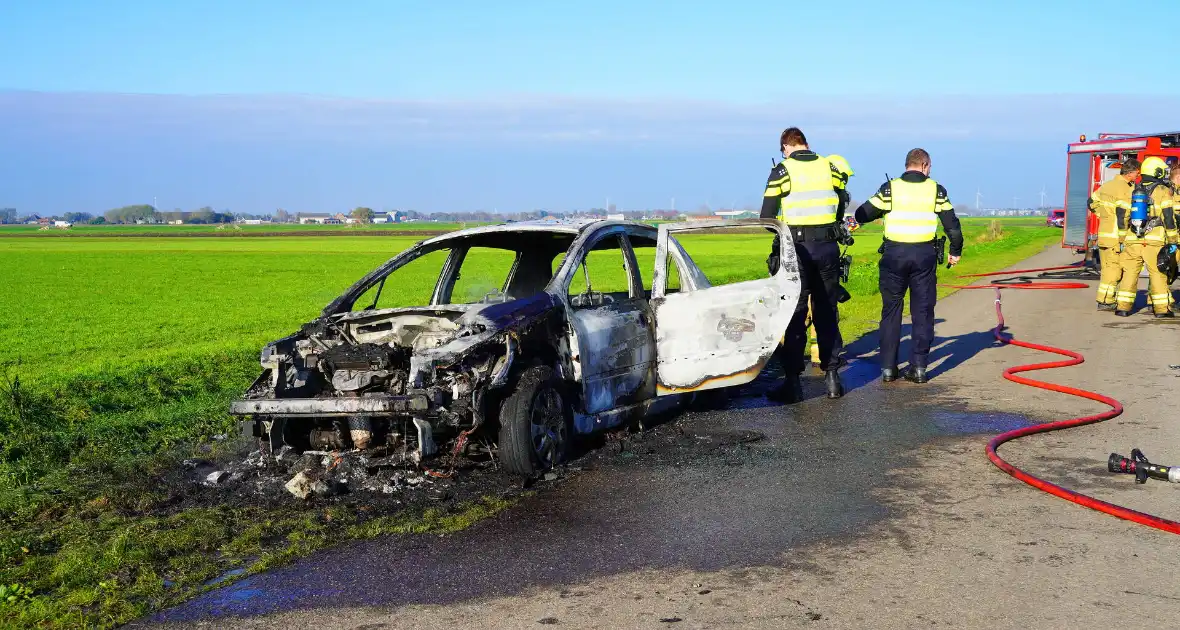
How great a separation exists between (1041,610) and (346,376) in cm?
435

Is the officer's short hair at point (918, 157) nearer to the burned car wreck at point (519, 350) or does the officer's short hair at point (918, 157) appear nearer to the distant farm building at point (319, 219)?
the burned car wreck at point (519, 350)

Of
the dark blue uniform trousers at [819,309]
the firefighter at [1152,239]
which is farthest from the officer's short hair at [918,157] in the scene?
the firefighter at [1152,239]

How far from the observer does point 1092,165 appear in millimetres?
22172

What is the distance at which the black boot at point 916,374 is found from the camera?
33.3 ft

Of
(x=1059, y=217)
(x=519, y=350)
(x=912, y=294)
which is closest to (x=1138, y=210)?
(x=912, y=294)

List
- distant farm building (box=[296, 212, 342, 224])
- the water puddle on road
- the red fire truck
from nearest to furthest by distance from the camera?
the water puddle on road
the red fire truck
distant farm building (box=[296, 212, 342, 224])

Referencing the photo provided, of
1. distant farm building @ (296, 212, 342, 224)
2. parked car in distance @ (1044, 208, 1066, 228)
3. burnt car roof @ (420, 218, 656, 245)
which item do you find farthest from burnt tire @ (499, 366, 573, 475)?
distant farm building @ (296, 212, 342, 224)

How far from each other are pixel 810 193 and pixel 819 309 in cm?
101

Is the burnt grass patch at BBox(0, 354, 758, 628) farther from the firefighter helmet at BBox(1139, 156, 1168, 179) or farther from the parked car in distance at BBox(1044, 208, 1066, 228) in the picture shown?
the parked car in distance at BBox(1044, 208, 1066, 228)

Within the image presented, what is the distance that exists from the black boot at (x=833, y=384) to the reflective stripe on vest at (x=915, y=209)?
1.55 metres

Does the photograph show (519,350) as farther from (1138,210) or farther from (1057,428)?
(1138,210)

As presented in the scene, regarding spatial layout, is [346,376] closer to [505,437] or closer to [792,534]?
[505,437]

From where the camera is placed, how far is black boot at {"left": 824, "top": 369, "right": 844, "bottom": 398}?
9438 millimetres

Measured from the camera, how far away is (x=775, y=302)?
8.43m
